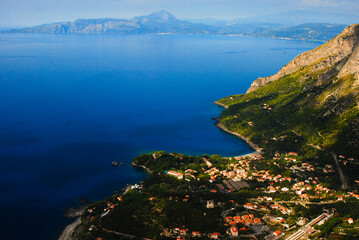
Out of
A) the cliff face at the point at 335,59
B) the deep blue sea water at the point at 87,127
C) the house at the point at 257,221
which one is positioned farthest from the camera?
the cliff face at the point at 335,59

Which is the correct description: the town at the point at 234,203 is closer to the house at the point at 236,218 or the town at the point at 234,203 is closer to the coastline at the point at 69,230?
the house at the point at 236,218

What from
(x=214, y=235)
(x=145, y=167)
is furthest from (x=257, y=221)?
(x=145, y=167)

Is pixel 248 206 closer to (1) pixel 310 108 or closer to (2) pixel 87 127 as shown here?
(1) pixel 310 108

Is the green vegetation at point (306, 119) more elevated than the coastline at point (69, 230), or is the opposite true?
the green vegetation at point (306, 119)

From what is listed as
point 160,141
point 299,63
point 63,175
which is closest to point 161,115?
point 160,141

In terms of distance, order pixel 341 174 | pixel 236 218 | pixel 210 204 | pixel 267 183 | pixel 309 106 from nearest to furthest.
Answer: pixel 236 218, pixel 210 204, pixel 267 183, pixel 341 174, pixel 309 106

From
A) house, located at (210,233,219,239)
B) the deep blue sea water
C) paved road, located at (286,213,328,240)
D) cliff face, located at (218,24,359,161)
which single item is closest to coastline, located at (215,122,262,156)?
cliff face, located at (218,24,359,161)

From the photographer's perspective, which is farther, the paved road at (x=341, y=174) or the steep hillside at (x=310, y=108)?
the steep hillside at (x=310, y=108)

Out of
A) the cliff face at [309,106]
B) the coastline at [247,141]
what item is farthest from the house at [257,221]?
the coastline at [247,141]
